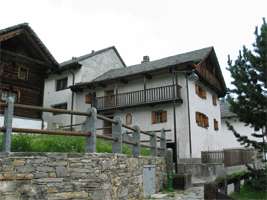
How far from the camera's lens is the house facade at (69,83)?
25.2m

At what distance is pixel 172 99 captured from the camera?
19.9m

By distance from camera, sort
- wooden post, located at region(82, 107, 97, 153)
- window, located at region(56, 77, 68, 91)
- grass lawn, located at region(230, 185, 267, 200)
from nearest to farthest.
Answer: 1. wooden post, located at region(82, 107, 97, 153)
2. grass lawn, located at region(230, 185, 267, 200)
3. window, located at region(56, 77, 68, 91)

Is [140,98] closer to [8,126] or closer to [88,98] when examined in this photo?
[88,98]

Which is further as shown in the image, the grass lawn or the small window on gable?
the small window on gable

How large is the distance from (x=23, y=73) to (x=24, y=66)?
431mm

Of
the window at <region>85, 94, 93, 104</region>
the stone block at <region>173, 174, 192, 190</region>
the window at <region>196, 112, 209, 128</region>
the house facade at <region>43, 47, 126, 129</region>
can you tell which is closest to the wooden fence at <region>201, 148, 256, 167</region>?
the window at <region>196, 112, 209, 128</region>

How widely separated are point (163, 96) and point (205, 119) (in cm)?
405

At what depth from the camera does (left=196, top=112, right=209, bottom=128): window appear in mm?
20928

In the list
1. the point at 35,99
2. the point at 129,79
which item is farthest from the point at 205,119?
the point at 35,99

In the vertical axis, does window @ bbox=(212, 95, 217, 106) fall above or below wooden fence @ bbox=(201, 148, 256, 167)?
above

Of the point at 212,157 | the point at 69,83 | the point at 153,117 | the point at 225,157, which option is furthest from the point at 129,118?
the point at 225,157

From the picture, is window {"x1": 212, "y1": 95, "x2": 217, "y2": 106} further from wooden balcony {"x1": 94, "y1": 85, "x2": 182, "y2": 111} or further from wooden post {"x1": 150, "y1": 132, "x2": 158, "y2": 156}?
wooden post {"x1": 150, "y1": 132, "x2": 158, "y2": 156}

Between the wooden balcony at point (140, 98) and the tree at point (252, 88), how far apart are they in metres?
7.98

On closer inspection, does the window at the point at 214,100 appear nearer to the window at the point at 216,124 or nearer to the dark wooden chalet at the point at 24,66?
the window at the point at 216,124
